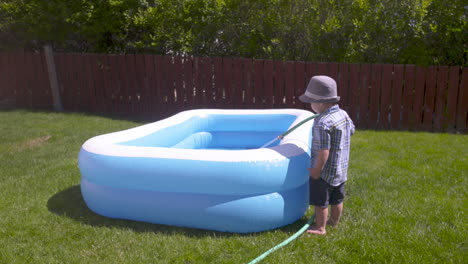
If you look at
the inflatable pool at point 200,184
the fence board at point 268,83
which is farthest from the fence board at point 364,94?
the inflatable pool at point 200,184

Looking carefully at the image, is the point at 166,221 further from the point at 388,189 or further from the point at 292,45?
the point at 292,45

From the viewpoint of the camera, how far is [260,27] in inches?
371

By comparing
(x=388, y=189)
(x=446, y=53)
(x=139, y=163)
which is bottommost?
(x=388, y=189)

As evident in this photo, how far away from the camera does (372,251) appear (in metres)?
3.45

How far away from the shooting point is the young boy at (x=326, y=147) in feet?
11.4

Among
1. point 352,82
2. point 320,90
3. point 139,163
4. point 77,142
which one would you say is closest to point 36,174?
point 77,142

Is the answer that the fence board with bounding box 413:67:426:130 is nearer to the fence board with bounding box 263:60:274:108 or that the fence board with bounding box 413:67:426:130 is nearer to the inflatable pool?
the fence board with bounding box 263:60:274:108

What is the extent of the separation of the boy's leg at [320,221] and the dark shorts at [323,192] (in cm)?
6

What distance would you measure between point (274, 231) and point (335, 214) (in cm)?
58

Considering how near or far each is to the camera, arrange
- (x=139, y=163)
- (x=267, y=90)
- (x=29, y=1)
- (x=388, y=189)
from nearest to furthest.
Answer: (x=139, y=163), (x=388, y=189), (x=267, y=90), (x=29, y=1)

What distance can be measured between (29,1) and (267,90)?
6558 millimetres

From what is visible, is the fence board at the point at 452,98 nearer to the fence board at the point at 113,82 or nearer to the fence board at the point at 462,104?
the fence board at the point at 462,104

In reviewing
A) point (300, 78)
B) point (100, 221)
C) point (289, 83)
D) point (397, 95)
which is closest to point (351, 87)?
point (397, 95)

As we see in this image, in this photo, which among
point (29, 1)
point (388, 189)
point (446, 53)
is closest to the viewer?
point (388, 189)
